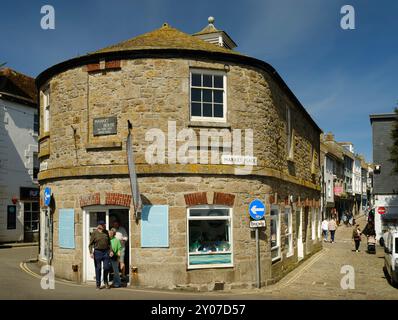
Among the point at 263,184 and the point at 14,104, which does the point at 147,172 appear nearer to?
the point at 263,184

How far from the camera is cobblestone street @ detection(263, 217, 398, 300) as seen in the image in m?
13.4

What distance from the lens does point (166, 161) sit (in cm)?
1362

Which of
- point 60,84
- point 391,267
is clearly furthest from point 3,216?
point 391,267

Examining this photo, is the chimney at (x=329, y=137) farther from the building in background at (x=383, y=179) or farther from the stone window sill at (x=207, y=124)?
the stone window sill at (x=207, y=124)

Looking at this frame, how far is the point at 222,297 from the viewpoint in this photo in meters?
12.3

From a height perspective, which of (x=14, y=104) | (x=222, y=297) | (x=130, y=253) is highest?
(x=14, y=104)

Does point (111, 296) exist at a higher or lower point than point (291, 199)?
lower

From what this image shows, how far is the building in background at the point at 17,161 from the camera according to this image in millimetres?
29094

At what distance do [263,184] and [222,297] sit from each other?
13.2 feet

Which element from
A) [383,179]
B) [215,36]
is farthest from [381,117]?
[215,36]

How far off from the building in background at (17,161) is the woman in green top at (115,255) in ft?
58.6

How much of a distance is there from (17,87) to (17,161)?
4.93 m

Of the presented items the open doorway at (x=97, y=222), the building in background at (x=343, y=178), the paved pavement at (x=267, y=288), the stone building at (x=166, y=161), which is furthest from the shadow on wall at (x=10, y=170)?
the building in background at (x=343, y=178)

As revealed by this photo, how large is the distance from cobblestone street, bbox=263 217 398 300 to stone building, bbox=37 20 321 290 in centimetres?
102
